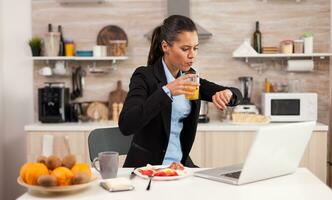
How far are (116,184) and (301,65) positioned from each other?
2961mm

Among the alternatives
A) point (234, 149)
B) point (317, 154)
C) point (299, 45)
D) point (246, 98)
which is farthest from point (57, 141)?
point (299, 45)

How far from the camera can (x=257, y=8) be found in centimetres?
447

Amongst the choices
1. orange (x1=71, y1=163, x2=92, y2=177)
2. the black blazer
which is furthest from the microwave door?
orange (x1=71, y1=163, x2=92, y2=177)

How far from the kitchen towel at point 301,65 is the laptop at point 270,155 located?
96.5 inches

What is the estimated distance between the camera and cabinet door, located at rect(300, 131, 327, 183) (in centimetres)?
399

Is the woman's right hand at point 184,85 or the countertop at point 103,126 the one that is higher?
the woman's right hand at point 184,85

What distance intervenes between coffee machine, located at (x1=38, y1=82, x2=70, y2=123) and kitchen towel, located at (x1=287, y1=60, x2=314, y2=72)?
200cm

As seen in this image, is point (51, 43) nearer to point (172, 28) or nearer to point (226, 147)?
point (226, 147)

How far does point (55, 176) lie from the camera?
168 centimetres

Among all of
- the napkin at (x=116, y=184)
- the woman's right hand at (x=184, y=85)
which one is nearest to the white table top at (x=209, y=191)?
the napkin at (x=116, y=184)

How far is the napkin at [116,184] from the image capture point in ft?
5.79

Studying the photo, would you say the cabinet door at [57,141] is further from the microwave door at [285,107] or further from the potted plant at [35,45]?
the microwave door at [285,107]

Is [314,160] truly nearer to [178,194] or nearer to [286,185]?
[286,185]

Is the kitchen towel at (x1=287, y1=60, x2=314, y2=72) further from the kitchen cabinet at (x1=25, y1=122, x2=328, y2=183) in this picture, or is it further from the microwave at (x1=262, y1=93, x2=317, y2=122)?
the kitchen cabinet at (x1=25, y1=122, x2=328, y2=183)
